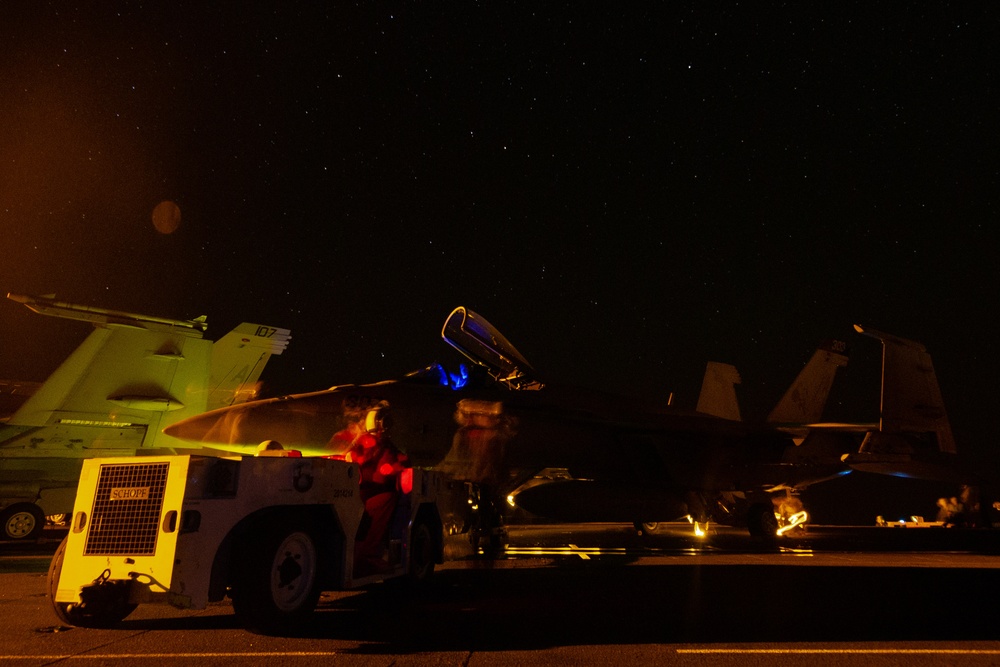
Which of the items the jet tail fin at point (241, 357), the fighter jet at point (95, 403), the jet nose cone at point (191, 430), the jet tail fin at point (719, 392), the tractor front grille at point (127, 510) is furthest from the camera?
the jet tail fin at point (719, 392)

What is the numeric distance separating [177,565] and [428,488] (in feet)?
8.77

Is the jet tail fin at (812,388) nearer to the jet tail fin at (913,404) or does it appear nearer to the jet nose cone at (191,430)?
the jet tail fin at (913,404)

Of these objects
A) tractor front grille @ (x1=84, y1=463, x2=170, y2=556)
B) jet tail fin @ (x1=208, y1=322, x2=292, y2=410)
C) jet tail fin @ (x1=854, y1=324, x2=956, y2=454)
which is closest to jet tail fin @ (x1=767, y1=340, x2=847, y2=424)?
jet tail fin @ (x1=854, y1=324, x2=956, y2=454)

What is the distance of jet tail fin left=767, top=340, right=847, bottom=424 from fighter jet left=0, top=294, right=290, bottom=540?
15.3 metres

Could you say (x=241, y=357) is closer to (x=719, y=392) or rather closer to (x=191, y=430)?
(x=191, y=430)

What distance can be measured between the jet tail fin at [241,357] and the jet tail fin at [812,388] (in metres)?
14.8

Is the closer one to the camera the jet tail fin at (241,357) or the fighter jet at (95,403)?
the fighter jet at (95,403)

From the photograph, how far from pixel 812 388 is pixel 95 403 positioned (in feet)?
64.0

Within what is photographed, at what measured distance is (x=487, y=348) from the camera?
39.0 ft

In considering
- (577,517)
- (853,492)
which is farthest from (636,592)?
(853,492)

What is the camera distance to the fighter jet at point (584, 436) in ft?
34.1

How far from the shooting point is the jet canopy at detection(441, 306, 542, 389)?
Result: 11.8m

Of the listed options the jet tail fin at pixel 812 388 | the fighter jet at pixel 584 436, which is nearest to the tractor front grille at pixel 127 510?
the fighter jet at pixel 584 436

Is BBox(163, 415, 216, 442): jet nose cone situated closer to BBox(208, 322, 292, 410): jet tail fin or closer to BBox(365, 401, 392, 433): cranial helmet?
BBox(365, 401, 392, 433): cranial helmet
